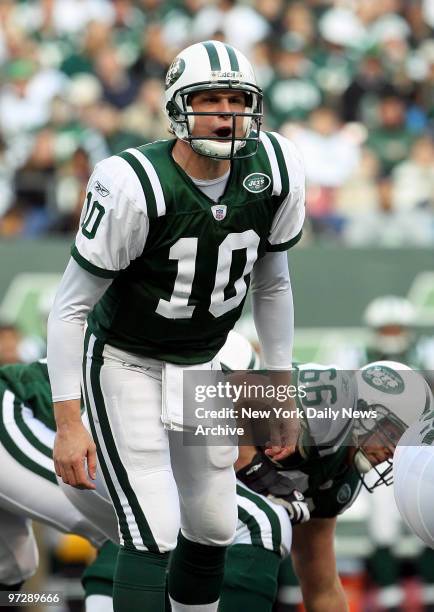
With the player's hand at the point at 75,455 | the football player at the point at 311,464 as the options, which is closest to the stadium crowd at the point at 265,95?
the football player at the point at 311,464

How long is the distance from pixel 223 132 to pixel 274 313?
691 millimetres

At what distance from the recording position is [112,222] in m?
3.47

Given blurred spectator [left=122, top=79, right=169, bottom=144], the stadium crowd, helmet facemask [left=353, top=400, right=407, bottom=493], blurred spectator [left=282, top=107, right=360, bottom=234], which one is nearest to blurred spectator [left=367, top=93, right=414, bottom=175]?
the stadium crowd

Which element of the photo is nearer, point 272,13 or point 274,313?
point 274,313

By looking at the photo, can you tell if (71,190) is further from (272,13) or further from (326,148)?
(272,13)

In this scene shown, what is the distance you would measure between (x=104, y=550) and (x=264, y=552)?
0.67m

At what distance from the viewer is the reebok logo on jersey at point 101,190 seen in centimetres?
349

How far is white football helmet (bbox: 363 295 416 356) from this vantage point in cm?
Result: 709

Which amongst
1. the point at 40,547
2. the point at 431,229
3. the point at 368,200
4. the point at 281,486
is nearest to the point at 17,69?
the point at 368,200

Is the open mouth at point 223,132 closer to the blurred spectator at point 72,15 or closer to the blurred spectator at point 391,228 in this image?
the blurred spectator at point 391,228

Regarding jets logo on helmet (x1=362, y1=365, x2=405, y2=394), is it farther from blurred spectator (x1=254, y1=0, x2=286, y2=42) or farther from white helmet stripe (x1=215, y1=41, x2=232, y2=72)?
blurred spectator (x1=254, y1=0, x2=286, y2=42)

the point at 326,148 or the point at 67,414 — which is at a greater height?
the point at 67,414

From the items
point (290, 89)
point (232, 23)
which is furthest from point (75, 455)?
point (232, 23)

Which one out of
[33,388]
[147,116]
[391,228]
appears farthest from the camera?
[147,116]
